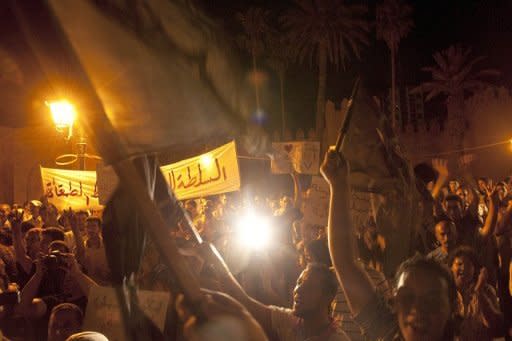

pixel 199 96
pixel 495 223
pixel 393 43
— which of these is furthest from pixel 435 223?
pixel 393 43

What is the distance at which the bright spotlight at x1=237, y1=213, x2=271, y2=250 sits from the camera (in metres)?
6.62

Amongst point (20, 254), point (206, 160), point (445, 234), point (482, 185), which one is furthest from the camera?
point (482, 185)

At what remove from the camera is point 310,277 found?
3.51 m

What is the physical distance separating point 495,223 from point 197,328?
549cm

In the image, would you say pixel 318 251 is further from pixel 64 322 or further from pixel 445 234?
pixel 64 322

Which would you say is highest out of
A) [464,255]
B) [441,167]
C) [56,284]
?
[441,167]

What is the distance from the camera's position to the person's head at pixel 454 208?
19.2ft

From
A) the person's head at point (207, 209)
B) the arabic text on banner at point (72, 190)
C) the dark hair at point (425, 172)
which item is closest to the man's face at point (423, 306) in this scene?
the dark hair at point (425, 172)

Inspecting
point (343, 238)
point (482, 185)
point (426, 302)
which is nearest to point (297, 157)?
point (482, 185)

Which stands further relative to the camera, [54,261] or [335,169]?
[54,261]

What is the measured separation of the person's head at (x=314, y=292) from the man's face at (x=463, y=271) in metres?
1.47

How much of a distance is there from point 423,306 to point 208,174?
720cm

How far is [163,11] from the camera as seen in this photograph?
5.96ft

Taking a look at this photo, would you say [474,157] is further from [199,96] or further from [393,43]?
[199,96]
